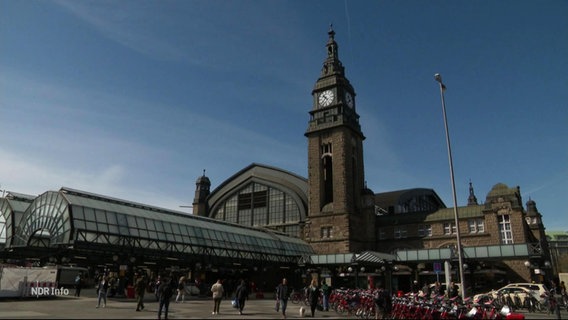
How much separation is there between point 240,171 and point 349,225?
26.2 m

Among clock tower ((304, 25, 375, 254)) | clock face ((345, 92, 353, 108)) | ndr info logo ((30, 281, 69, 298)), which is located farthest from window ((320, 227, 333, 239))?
ndr info logo ((30, 281, 69, 298))

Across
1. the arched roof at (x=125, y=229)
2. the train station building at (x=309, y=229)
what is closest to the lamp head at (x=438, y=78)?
the train station building at (x=309, y=229)

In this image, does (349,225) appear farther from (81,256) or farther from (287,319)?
(287,319)

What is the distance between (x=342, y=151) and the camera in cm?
6378

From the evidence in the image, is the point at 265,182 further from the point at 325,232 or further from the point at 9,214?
the point at 9,214

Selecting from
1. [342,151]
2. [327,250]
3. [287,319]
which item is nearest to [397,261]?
[327,250]

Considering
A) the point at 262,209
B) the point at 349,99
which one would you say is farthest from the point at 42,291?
the point at 349,99

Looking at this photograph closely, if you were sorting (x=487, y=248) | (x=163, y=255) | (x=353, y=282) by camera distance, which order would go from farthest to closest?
1. (x=353, y=282)
2. (x=487, y=248)
3. (x=163, y=255)

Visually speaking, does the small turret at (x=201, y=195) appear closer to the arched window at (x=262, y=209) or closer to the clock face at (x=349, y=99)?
the arched window at (x=262, y=209)

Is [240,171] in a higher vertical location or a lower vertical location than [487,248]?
higher

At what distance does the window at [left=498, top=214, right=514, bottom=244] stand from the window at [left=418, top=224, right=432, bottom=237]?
31.3ft

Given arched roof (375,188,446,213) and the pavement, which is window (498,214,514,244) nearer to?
arched roof (375,188,446,213)

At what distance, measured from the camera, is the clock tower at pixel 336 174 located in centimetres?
6131

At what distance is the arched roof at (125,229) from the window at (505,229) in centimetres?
2930
